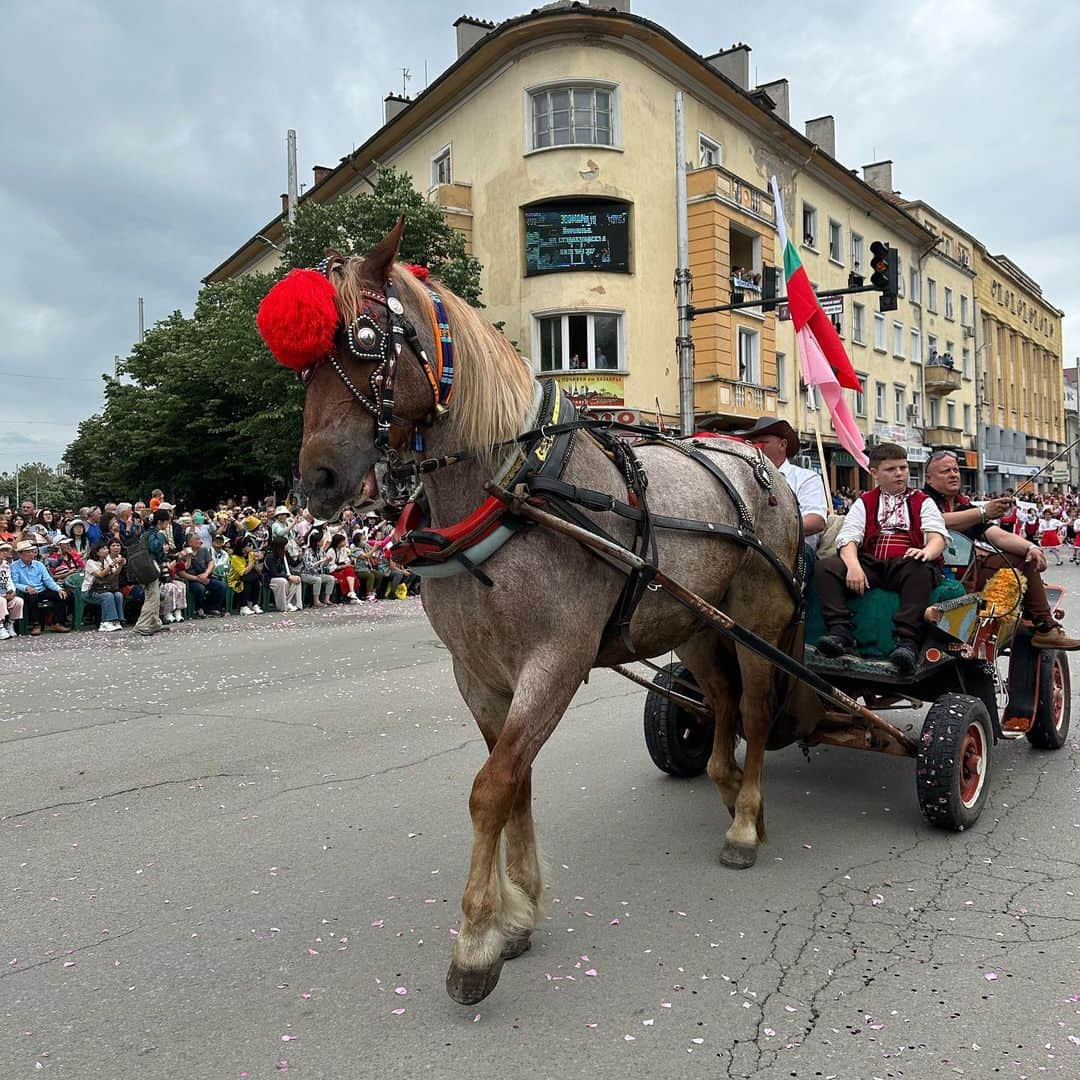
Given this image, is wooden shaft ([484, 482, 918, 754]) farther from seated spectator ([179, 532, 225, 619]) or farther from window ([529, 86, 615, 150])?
window ([529, 86, 615, 150])

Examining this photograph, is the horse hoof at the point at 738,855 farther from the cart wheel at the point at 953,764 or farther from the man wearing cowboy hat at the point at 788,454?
the man wearing cowboy hat at the point at 788,454

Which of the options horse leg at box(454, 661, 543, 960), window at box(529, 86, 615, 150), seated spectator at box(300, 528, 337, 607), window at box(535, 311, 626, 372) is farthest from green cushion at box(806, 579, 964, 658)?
window at box(529, 86, 615, 150)

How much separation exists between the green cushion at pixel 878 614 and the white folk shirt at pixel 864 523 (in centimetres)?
27

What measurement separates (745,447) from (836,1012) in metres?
2.59

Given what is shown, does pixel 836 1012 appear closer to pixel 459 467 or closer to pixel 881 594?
pixel 459 467

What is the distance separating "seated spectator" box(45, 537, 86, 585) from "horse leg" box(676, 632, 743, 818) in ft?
38.3

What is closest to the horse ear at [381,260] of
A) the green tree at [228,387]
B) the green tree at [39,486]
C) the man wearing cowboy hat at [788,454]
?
the man wearing cowboy hat at [788,454]

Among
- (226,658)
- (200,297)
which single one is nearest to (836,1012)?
(226,658)

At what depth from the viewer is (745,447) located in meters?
4.58

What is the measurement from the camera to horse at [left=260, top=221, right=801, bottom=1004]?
2.83 meters

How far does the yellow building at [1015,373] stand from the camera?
4866 cm

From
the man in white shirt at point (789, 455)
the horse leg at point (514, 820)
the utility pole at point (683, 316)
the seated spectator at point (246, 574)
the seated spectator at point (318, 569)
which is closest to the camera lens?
the horse leg at point (514, 820)

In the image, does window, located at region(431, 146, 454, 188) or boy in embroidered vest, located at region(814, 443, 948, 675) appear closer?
boy in embroidered vest, located at region(814, 443, 948, 675)

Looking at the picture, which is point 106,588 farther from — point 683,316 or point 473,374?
point 473,374
